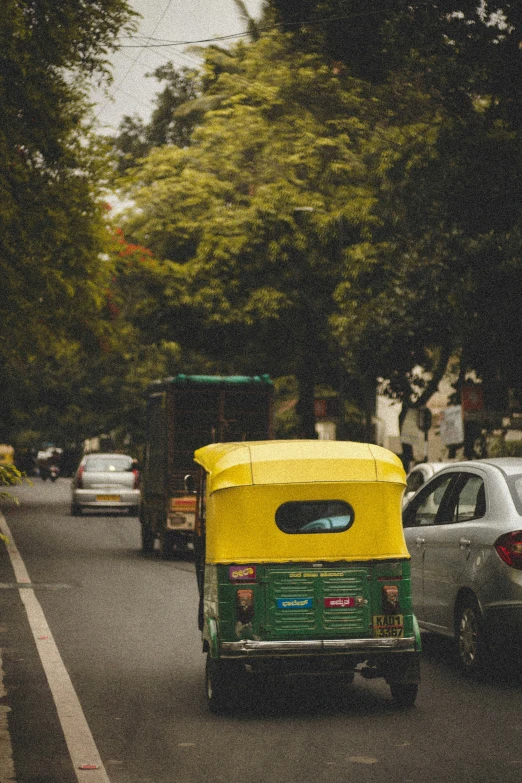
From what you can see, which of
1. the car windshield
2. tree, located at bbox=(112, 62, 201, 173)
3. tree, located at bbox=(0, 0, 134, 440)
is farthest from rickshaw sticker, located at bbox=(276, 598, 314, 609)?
tree, located at bbox=(112, 62, 201, 173)

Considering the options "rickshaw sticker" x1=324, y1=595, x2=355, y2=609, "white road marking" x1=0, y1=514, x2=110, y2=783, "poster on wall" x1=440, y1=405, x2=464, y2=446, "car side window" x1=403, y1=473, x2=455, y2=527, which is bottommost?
"white road marking" x1=0, y1=514, x2=110, y2=783

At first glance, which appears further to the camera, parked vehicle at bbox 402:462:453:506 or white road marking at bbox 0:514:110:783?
parked vehicle at bbox 402:462:453:506

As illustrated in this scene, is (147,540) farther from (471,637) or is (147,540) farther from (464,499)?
(471,637)

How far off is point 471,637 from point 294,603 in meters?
1.91

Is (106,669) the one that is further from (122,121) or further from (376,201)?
(122,121)

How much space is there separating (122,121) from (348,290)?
31.8 metres

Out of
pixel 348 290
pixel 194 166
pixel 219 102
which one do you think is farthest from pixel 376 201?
pixel 219 102

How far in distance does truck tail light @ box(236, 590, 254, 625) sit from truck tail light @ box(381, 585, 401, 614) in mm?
845

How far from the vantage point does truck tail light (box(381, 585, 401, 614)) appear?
8938 mm

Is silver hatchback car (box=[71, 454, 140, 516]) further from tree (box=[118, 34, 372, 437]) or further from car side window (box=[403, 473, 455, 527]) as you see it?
car side window (box=[403, 473, 455, 527])

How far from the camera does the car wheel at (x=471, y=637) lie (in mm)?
9992

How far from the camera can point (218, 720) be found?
8703 mm

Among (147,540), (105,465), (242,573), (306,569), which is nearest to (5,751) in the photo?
(242,573)

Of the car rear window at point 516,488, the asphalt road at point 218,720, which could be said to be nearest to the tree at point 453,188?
the asphalt road at point 218,720
